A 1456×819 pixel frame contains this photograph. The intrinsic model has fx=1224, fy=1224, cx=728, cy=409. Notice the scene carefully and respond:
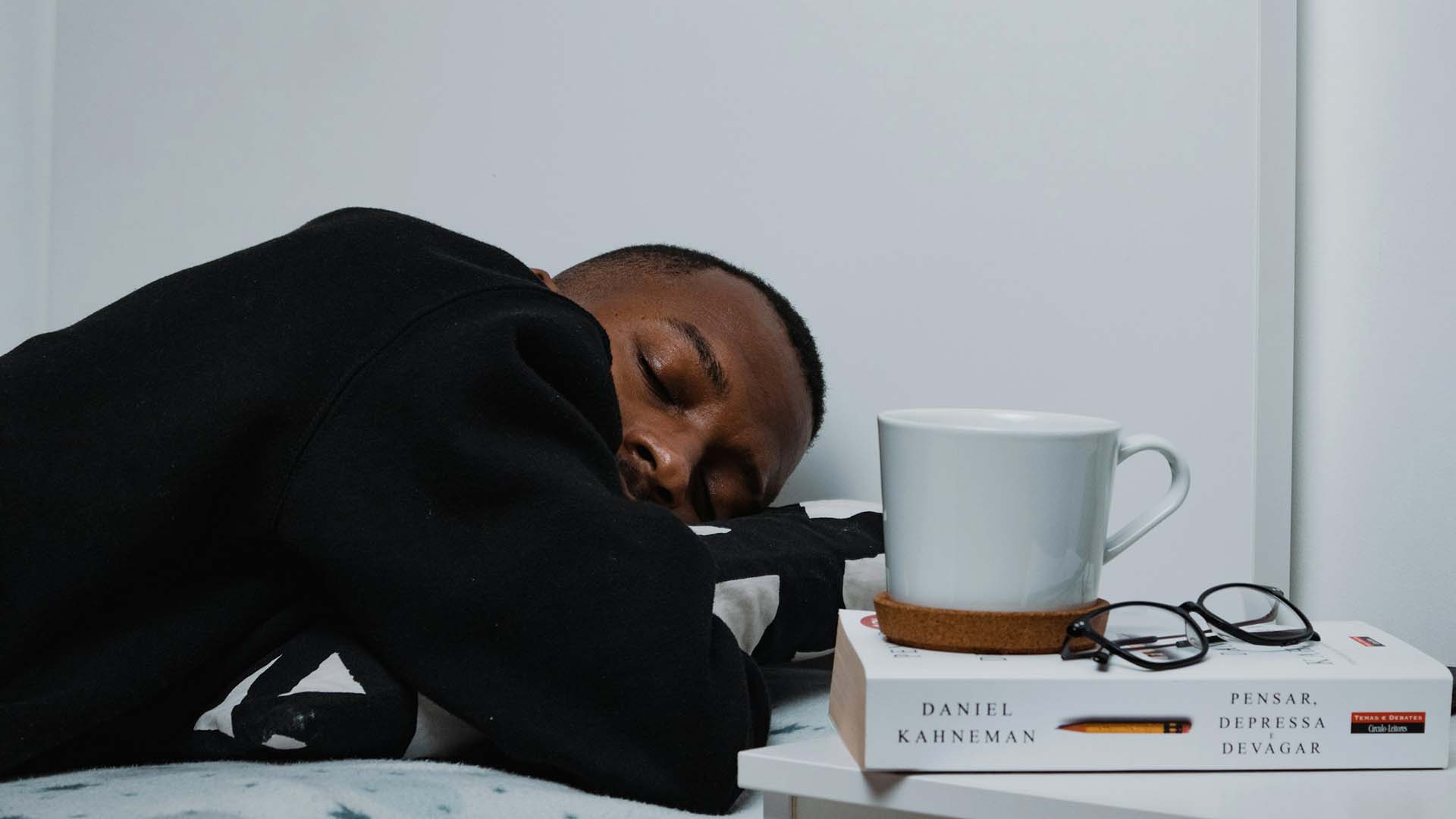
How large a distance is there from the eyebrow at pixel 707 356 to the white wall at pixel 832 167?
0.81ft

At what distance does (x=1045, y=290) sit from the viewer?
3.81 feet

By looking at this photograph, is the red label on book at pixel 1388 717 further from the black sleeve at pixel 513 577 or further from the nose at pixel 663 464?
the nose at pixel 663 464

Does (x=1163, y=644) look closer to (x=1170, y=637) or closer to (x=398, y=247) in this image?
(x=1170, y=637)

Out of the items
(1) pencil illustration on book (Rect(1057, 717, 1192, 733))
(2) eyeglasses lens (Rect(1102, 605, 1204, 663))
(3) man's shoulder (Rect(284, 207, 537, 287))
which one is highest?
(3) man's shoulder (Rect(284, 207, 537, 287))

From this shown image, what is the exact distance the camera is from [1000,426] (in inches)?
22.5

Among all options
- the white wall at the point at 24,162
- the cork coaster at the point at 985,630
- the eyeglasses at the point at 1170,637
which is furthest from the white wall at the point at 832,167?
the cork coaster at the point at 985,630

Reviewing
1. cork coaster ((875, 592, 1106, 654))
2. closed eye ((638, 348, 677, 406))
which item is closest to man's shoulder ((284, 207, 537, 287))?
closed eye ((638, 348, 677, 406))

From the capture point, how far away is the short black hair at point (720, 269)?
1.15 metres

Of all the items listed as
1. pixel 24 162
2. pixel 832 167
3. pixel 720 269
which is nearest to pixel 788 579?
pixel 720 269

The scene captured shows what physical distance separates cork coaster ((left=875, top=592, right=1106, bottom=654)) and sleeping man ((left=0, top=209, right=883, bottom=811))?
5.0 inches

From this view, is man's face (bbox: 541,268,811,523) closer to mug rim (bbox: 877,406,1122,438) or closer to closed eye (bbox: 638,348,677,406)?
closed eye (bbox: 638,348,677,406)

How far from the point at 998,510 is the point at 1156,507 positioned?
0.11 metres

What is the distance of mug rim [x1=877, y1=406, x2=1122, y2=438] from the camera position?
0.53 m

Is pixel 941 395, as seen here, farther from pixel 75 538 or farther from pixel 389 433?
pixel 75 538
